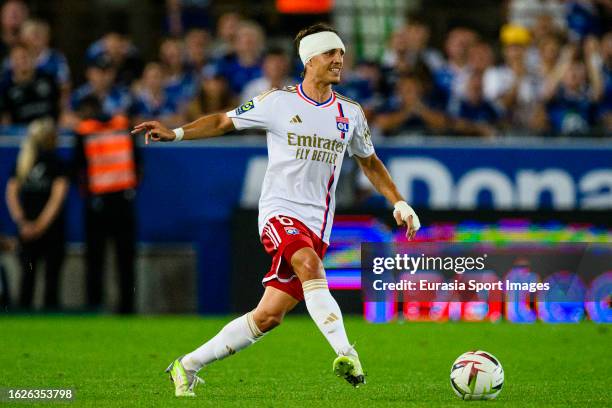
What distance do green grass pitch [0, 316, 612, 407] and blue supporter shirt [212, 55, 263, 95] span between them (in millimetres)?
3371

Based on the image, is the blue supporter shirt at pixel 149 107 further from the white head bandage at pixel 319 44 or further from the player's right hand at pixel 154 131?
the player's right hand at pixel 154 131

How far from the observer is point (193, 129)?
8.43 meters

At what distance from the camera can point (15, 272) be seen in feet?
54.1

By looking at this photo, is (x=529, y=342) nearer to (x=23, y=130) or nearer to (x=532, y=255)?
(x=532, y=255)

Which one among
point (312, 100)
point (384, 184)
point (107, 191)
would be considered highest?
point (312, 100)

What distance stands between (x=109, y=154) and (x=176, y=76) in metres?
2.22

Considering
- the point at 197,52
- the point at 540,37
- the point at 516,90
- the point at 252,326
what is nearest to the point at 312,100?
the point at 252,326

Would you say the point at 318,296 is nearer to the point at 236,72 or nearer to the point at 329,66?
the point at 329,66

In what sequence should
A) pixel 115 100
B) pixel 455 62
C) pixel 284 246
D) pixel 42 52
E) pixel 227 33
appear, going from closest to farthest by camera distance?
pixel 284 246 → pixel 115 100 → pixel 42 52 → pixel 227 33 → pixel 455 62

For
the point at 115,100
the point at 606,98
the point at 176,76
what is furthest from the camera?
the point at 176,76

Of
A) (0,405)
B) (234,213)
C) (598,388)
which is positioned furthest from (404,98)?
(0,405)

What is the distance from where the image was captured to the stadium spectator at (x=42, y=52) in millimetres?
17312

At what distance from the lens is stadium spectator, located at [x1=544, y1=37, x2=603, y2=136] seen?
17547 millimetres

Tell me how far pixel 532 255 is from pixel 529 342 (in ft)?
7.33
